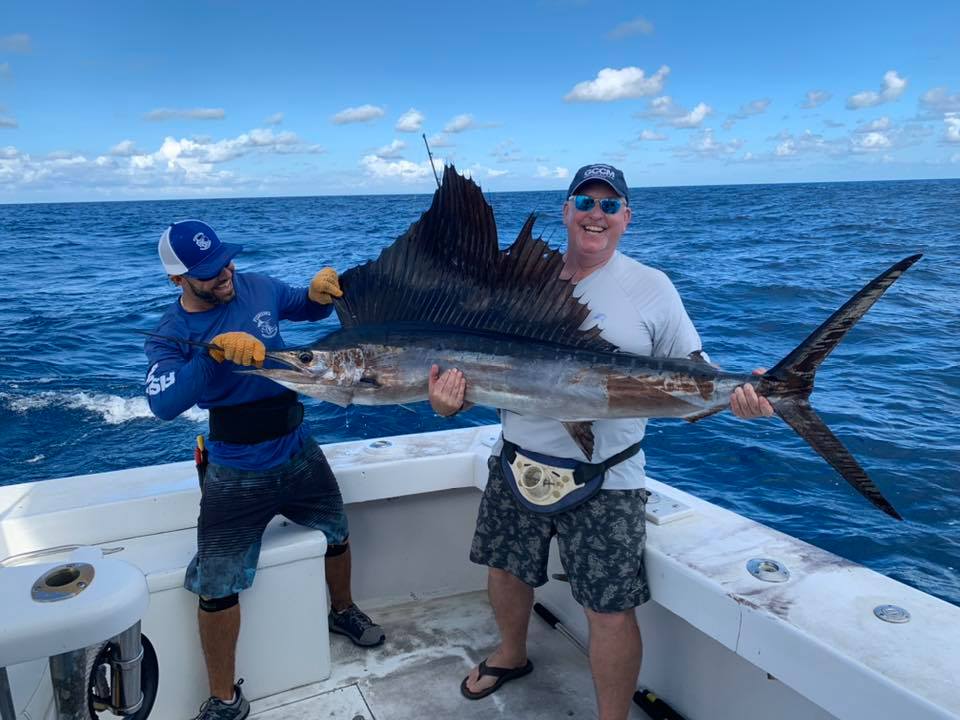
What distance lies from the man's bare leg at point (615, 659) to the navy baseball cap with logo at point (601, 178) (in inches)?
43.9

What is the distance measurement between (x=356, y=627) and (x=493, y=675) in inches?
21.6

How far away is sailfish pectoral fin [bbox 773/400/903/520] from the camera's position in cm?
148

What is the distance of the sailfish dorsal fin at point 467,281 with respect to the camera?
1919 mm

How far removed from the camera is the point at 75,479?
254 cm

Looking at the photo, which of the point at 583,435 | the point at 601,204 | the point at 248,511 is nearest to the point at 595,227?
the point at 601,204

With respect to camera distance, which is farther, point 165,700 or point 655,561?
point 165,700

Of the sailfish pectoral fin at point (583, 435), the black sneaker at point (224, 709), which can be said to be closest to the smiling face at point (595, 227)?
the sailfish pectoral fin at point (583, 435)

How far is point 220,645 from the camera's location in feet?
6.91

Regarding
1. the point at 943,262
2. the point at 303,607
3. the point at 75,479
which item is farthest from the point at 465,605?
the point at 943,262

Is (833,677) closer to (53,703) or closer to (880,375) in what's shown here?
(53,703)

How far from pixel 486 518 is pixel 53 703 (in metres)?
1.25

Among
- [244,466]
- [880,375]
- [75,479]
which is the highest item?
[244,466]

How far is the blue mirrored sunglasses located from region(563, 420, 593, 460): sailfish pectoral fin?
0.57 metres

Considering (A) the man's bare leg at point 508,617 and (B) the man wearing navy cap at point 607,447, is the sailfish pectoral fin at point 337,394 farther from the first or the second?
(A) the man's bare leg at point 508,617
